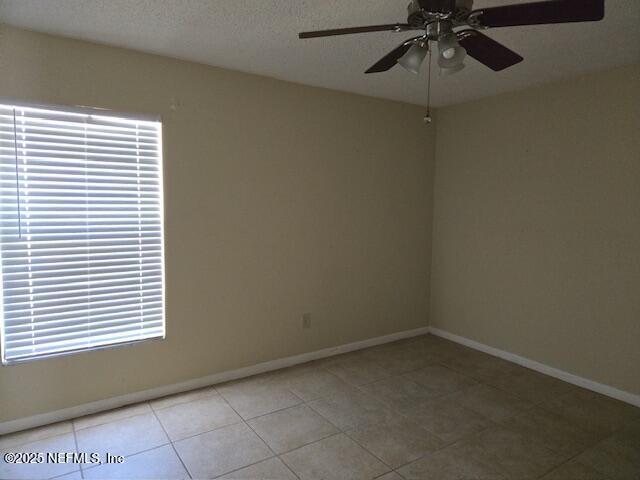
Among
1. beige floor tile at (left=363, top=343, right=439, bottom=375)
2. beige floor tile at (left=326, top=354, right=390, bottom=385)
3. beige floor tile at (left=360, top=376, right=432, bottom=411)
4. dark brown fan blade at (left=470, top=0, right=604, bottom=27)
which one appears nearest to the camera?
dark brown fan blade at (left=470, top=0, right=604, bottom=27)

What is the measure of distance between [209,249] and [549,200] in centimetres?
275

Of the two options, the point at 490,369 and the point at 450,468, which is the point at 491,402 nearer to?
the point at 490,369

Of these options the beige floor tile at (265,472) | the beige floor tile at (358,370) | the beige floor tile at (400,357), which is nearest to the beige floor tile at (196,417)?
the beige floor tile at (265,472)

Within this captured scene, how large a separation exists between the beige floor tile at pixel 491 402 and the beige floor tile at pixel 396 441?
1.71 ft

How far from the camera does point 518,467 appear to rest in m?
2.20

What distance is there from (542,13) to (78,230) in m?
2.71

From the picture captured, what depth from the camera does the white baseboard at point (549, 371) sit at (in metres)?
2.94

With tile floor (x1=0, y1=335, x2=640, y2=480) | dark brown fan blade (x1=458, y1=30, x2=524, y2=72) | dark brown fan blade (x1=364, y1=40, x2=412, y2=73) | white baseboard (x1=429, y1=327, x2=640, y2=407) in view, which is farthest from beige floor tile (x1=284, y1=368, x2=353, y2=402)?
dark brown fan blade (x1=458, y1=30, x2=524, y2=72)

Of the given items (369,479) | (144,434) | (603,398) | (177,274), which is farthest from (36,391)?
(603,398)

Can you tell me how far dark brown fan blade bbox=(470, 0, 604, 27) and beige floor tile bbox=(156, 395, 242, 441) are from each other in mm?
2553

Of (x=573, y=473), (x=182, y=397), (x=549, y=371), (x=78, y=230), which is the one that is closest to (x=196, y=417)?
(x=182, y=397)

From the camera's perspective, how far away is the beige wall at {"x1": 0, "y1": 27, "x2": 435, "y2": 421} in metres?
2.58

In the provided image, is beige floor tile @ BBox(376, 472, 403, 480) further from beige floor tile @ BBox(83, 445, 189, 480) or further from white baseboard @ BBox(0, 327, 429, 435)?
white baseboard @ BBox(0, 327, 429, 435)

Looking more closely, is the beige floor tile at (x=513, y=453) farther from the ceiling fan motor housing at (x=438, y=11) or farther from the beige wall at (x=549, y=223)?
the ceiling fan motor housing at (x=438, y=11)
